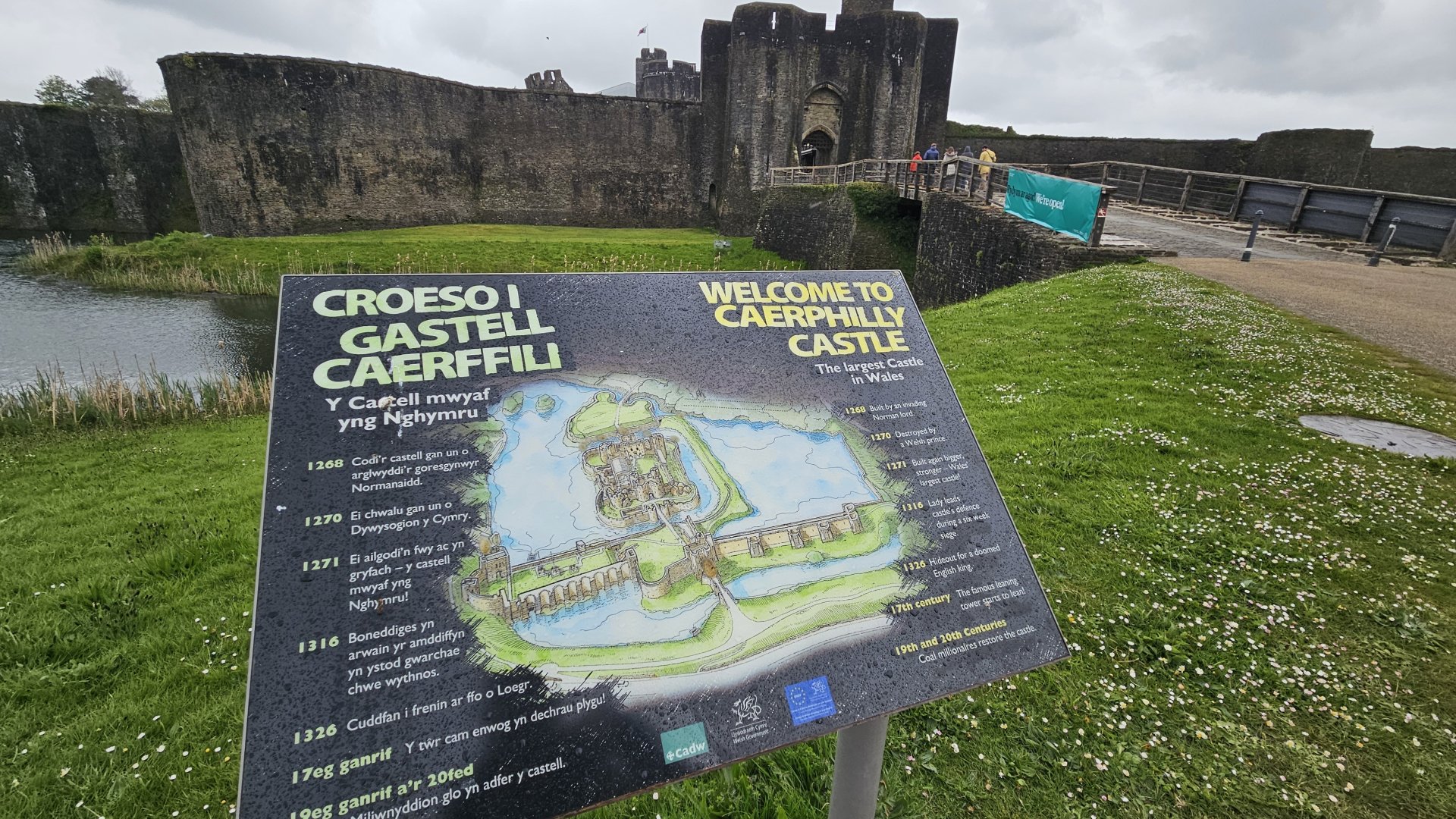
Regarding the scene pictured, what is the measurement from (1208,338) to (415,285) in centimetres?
809

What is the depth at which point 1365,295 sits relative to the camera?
28.6 ft

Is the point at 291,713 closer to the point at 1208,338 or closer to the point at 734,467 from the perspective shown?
the point at 734,467

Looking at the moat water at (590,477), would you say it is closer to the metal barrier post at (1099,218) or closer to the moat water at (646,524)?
the moat water at (646,524)

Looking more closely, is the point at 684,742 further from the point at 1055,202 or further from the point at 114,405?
the point at 1055,202

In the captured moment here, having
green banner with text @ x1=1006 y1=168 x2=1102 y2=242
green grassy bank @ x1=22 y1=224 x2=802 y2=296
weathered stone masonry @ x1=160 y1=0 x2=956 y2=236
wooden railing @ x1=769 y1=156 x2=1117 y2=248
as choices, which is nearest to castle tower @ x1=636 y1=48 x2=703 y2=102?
weathered stone masonry @ x1=160 y1=0 x2=956 y2=236

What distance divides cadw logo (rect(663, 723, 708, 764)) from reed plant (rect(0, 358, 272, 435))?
8.93m

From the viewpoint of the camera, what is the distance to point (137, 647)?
3.77 meters

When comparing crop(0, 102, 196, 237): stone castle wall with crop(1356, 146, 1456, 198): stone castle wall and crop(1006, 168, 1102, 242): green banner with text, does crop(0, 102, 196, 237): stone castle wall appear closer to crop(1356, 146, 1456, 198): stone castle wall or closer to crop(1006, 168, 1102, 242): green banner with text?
crop(1006, 168, 1102, 242): green banner with text

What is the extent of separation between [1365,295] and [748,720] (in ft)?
36.9

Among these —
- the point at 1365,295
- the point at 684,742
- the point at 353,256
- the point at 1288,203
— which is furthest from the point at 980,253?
the point at 353,256

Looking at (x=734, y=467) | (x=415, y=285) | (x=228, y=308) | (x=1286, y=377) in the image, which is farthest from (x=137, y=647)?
(x=228, y=308)

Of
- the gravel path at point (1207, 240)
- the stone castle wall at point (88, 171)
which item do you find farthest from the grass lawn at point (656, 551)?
the stone castle wall at point (88, 171)

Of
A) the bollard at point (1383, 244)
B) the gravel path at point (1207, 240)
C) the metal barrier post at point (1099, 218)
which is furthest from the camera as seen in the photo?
the gravel path at point (1207, 240)

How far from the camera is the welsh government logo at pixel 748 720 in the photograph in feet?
5.38
